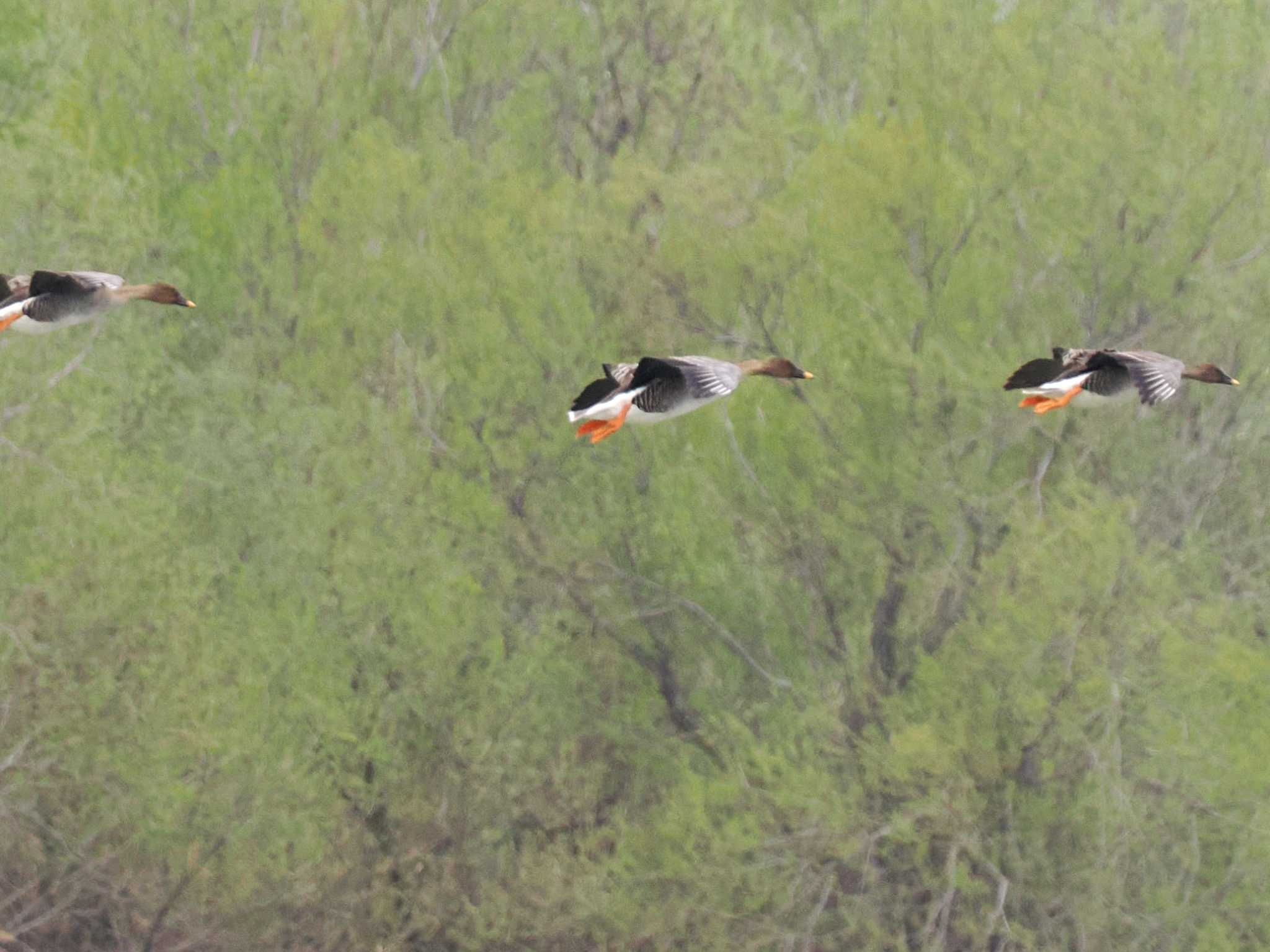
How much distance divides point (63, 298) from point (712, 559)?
542 inches

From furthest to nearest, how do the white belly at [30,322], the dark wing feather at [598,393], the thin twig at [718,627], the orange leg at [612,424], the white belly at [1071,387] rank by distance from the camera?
the thin twig at [718,627] < the white belly at [30,322] < the white belly at [1071,387] < the dark wing feather at [598,393] < the orange leg at [612,424]

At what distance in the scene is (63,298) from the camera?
819 inches

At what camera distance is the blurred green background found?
29.0 metres

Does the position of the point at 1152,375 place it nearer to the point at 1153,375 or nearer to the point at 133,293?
the point at 1153,375

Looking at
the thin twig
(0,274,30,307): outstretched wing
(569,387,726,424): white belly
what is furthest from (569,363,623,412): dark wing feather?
the thin twig

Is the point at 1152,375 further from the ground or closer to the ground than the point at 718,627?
further from the ground

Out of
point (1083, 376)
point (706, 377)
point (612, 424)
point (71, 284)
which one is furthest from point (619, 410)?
point (71, 284)

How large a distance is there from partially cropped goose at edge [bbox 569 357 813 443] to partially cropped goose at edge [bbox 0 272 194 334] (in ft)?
10.6

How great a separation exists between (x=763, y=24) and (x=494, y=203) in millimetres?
5424

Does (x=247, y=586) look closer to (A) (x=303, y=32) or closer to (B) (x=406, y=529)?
(B) (x=406, y=529)

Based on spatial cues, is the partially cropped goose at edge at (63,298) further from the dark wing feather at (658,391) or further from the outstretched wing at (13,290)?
the dark wing feather at (658,391)

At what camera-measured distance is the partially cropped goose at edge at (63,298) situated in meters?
20.4

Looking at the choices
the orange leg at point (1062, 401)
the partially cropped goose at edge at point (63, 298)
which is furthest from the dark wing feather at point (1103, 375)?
the partially cropped goose at edge at point (63, 298)

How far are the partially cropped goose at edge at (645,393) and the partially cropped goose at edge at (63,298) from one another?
3.23 meters
